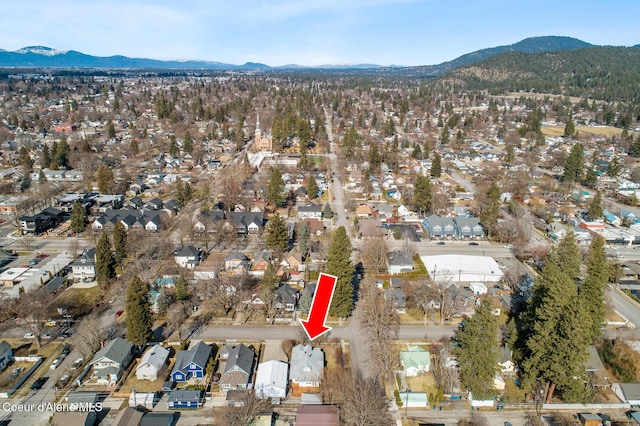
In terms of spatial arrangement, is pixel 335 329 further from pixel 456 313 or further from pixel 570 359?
pixel 570 359

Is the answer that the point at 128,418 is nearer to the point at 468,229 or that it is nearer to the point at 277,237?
the point at 277,237

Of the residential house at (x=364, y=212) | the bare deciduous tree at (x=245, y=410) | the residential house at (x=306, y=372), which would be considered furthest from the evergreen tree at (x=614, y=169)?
the bare deciduous tree at (x=245, y=410)

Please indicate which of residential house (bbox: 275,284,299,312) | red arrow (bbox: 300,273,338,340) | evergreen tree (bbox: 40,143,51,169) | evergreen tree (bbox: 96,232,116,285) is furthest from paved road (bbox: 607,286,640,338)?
evergreen tree (bbox: 40,143,51,169)

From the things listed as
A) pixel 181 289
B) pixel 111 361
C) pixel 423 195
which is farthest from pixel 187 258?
pixel 423 195

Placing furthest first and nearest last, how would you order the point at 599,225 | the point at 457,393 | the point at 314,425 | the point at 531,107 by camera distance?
the point at 531,107 → the point at 599,225 → the point at 457,393 → the point at 314,425

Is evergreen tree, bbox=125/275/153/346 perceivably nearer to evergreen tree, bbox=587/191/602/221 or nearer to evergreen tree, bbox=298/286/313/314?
evergreen tree, bbox=298/286/313/314

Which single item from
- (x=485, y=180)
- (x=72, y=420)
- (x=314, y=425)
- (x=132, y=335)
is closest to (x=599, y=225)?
Result: (x=485, y=180)
